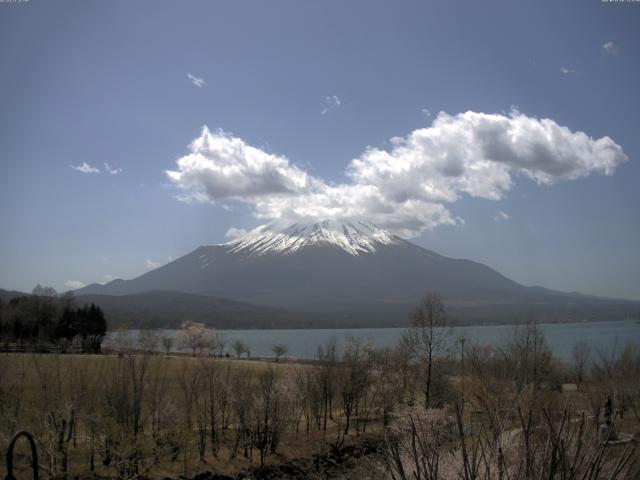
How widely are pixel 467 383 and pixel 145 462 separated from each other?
61.9 feet

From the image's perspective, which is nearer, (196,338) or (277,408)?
(277,408)

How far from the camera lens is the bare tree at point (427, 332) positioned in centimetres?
3903

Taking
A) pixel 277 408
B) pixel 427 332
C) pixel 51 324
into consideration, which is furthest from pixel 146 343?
pixel 51 324

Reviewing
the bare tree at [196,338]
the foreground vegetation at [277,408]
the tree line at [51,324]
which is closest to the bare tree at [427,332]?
the foreground vegetation at [277,408]

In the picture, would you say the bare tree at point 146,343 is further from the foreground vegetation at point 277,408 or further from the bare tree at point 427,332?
the bare tree at point 427,332

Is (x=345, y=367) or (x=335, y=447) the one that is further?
(x=345, y=367)

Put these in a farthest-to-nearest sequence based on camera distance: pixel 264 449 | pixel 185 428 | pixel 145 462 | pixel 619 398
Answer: pixel 619 398 → pixel 264 449 → pixel 185 428 → pixel 145 462

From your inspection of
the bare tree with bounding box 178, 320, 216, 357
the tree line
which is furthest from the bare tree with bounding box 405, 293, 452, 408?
the bare tree with bounding box 178, 320, 216, 357

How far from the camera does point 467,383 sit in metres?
31.9

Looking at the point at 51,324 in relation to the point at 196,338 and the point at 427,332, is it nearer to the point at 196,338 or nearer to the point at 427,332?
the point at 196,338

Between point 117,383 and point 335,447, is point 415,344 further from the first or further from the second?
point 117,383

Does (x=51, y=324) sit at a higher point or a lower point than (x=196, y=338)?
higher

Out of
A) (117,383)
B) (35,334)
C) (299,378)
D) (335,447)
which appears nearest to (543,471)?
(117,383)

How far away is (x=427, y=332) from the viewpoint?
39.8 m
